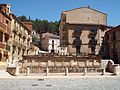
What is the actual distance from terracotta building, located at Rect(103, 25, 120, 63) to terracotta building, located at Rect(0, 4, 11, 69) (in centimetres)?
1978

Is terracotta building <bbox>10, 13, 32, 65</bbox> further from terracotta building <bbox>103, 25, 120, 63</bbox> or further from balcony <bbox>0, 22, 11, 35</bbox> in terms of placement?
terracotta building <bbox>103, 25, 120, 63</bbox>

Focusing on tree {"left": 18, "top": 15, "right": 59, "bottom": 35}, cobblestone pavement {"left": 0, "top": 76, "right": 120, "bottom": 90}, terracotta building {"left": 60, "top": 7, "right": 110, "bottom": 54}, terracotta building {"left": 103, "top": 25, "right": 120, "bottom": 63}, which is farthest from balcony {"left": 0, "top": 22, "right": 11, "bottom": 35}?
tree {"left": 18, "top": 15, "right": 59, "bottom": 35}

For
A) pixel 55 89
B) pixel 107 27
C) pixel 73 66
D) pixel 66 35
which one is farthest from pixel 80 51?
pixel 55 89

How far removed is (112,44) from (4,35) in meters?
21.4

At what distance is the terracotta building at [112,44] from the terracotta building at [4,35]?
19780mm

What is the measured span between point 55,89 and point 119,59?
28.8 m

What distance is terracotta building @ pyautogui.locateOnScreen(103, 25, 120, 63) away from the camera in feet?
140

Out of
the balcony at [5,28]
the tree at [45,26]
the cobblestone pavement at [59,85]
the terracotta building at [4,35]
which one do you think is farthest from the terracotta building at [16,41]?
the tree at [45,26]

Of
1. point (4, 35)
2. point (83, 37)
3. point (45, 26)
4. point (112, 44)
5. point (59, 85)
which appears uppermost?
point (45, 26)

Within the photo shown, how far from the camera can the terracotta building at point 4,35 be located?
32.8m

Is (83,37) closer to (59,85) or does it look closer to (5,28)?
(5,28)

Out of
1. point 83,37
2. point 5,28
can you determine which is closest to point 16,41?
point 5,28

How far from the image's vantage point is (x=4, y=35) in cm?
3475

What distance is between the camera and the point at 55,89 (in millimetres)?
14961
